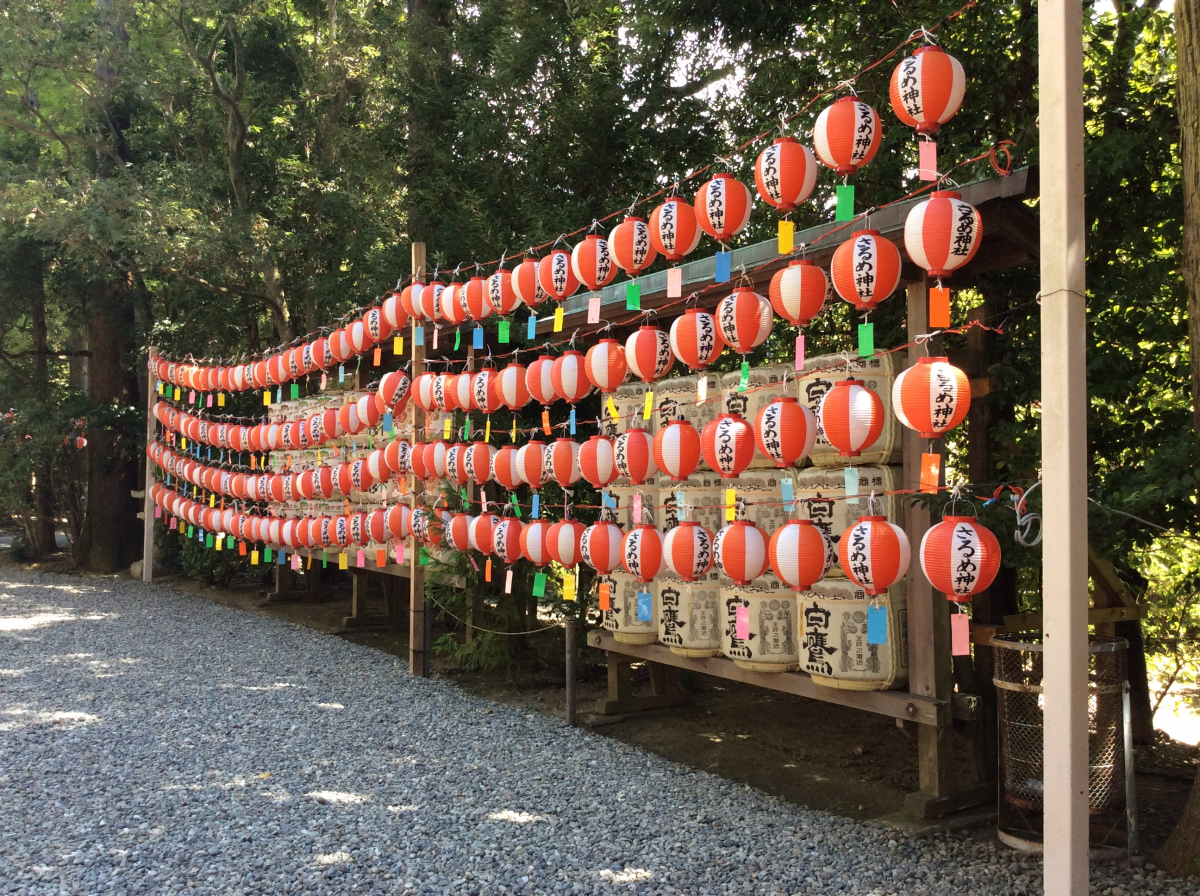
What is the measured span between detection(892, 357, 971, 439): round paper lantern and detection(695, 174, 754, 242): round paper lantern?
156 cm

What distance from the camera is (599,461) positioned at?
598cm

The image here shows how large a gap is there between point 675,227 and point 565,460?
1.81 m

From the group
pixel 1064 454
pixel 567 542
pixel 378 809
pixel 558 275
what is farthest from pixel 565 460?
pixel 1064 454

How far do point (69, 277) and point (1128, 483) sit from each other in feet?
54.7

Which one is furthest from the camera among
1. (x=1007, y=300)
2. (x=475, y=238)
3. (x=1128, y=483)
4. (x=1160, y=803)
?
(x=475, y=238)

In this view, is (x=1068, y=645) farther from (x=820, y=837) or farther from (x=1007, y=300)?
(x=1007, y=300)

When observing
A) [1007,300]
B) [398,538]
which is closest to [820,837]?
[1007,300]

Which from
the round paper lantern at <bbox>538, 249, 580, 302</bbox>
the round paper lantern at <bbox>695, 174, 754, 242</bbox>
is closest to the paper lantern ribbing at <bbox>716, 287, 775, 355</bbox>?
the round paper lantern at <bbox>695, 174, 754, 242</bbox>

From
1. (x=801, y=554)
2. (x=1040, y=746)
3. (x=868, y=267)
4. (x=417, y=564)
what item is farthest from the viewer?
(x=417, y=564)

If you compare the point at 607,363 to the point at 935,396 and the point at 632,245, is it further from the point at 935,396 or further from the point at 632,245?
the point at 935,396

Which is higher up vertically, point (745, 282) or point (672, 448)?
point (745, 282)

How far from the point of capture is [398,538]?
8445 mm

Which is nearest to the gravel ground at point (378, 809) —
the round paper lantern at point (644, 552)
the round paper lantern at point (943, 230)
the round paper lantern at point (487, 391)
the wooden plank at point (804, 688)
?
the wooden plank at point (804, 688)

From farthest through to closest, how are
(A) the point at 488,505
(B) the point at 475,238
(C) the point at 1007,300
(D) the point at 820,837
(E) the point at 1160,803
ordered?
1. (B) the point at 475,238
2. (A) the point at 488,505
3. (C) the point at 1007,300
4. (E) the point at 1160,803
5. (D) the point at 820,837
